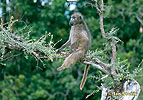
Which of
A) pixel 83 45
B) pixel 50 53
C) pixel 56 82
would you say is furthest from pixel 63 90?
pixel 50 53

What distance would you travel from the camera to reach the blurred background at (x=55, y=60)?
1101 centimetres

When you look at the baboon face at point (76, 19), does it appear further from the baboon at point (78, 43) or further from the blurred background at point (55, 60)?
the blurred background at point (55, 60)

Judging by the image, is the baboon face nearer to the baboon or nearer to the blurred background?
the baboon

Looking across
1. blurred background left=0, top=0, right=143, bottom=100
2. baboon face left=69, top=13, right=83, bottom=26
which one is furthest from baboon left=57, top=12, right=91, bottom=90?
blurred background left=0, top=0, right=143, bottom=100

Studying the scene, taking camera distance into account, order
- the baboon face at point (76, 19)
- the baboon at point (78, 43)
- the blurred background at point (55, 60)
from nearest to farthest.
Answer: the baboon at point (78, 43) → the baboon face at point (76, 19) → the blurred background at point (55, 60)

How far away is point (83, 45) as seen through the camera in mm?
5914

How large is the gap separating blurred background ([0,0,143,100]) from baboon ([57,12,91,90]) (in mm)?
4267

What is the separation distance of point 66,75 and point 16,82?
5.98 ft

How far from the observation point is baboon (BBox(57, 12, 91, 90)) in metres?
5.58

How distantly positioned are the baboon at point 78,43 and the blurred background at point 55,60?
168 inches

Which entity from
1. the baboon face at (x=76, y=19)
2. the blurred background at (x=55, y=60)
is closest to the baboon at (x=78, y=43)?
the baboon face at (x=76, y=19)

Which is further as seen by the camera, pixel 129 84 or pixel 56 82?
pixel 56 82

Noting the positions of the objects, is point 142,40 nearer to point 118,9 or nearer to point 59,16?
point 118,9

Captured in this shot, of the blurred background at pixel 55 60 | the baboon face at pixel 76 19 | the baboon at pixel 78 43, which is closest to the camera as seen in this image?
the baboon at pixel 78 43
